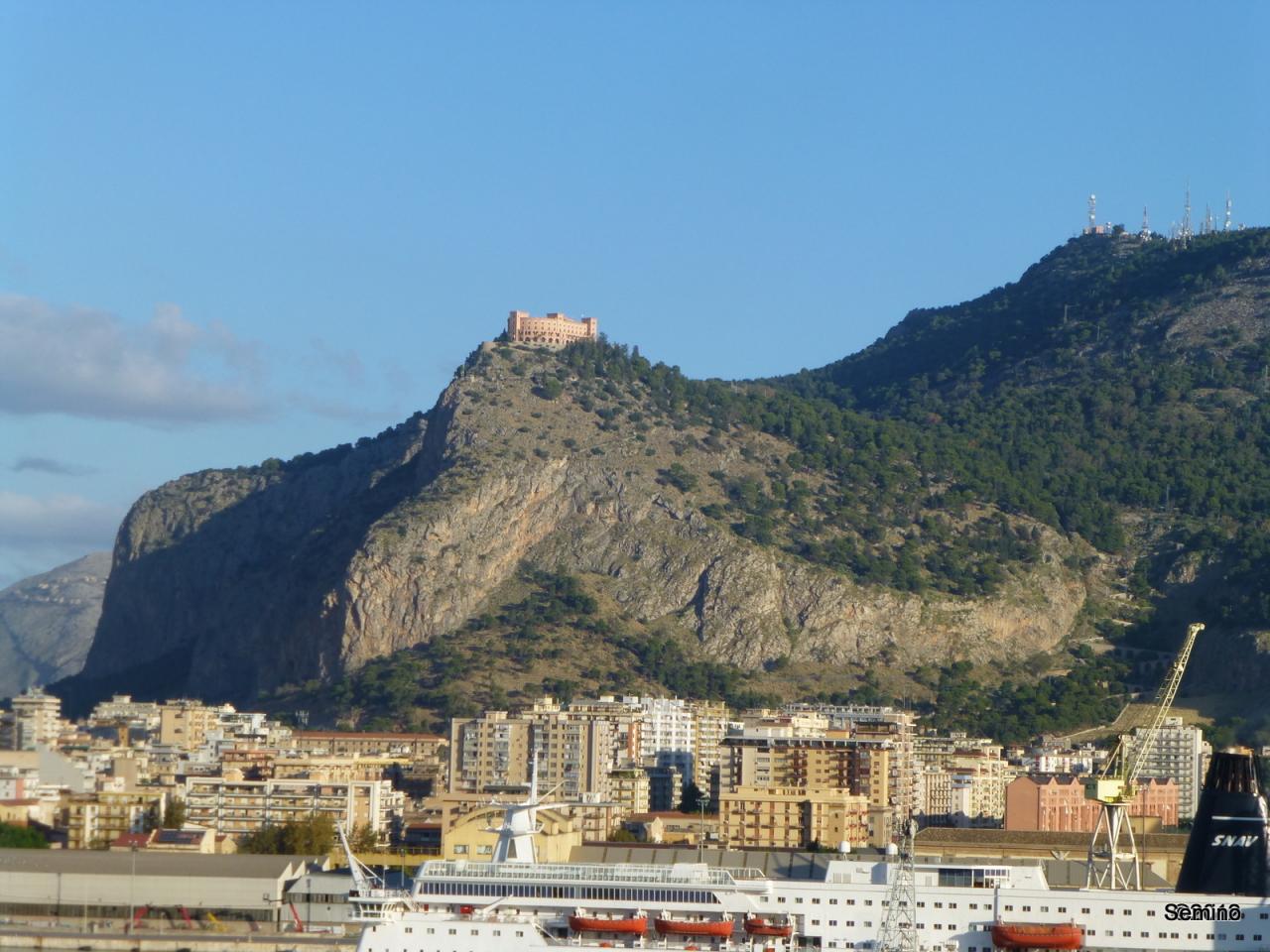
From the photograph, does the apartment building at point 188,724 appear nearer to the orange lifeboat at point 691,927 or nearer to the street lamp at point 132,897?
the street lamp at point 132,897

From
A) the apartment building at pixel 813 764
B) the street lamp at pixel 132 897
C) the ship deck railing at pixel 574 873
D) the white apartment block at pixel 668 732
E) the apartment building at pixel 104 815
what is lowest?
the street lamp at pixel 132 897

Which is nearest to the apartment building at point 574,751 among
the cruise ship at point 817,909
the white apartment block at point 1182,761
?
the white apartment block at point 1182,761

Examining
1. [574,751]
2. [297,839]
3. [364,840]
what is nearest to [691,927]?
[297,839]

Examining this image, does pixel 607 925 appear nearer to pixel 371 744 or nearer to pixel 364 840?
pixel 364 840

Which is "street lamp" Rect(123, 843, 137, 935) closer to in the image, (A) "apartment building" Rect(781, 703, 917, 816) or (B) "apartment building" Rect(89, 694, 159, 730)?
(A) "apartment building" Rect(781, 703, 917, 816)

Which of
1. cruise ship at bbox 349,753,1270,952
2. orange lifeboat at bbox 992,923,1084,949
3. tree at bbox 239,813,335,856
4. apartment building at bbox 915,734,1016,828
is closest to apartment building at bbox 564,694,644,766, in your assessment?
apartment building at bbox 915,734,1016,828

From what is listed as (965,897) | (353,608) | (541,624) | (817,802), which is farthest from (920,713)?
(965,897)

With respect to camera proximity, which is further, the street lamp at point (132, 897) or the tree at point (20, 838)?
the tree at point (20, 838)
